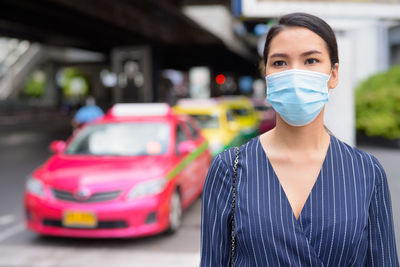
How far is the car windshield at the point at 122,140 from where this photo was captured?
7137 millimetres

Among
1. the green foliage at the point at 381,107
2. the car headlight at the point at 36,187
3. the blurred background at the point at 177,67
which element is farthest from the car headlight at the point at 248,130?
the car headlight at the point at 36,187

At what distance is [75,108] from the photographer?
4916 centimetres

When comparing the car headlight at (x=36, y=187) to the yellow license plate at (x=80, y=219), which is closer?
the yellow license plate at (x=80, y=219)

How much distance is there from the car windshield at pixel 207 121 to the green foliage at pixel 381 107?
459cm

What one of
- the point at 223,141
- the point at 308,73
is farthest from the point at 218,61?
the point at 308,73

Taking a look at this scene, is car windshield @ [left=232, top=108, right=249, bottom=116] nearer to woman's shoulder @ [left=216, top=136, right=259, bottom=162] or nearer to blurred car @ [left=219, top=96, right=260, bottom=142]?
blurred car @ [left=219, top=96, right=260, bottom=142]

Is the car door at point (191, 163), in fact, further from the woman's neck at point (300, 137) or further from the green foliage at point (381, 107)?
the green foliage at point (381, 107)

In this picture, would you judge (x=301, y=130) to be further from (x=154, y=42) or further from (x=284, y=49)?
(x=154, y=42)

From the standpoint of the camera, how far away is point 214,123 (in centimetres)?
1116

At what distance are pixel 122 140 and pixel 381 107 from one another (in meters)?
8.53

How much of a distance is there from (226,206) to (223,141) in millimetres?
8560

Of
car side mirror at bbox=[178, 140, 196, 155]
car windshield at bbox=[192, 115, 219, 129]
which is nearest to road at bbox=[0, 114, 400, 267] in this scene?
car side mirror at bbox=[178, 140, 196, 155]

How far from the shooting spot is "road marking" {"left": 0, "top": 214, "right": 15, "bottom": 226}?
7.52 meters

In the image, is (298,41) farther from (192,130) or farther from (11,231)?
(192,130)
